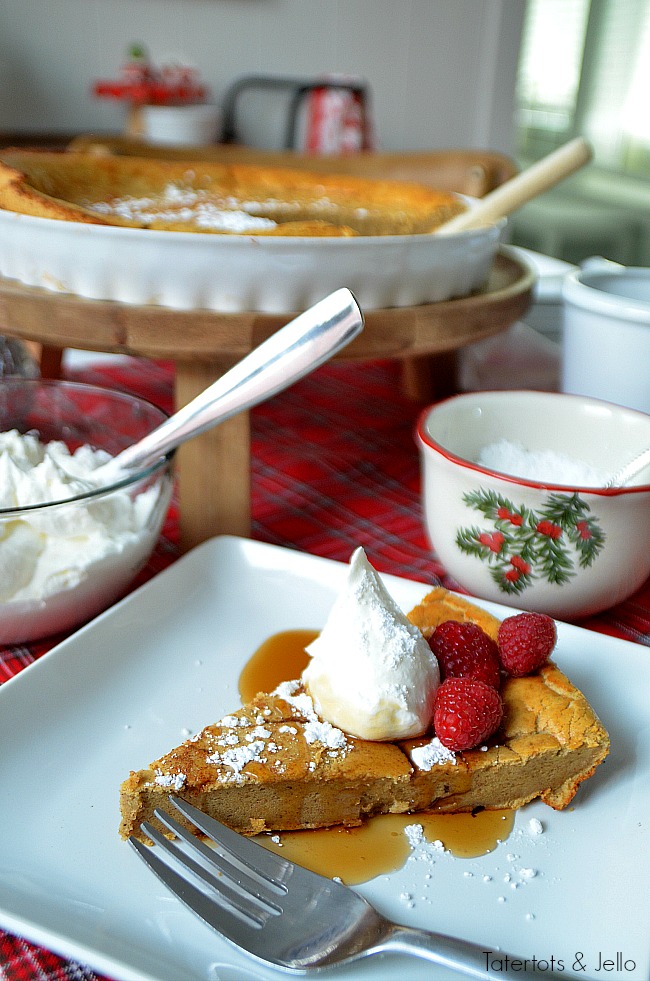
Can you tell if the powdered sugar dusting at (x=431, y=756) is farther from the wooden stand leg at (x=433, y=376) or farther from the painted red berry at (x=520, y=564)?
the wooden stand leg at (x=433, y=376)

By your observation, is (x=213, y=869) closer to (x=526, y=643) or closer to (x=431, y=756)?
(x=431, y=756)

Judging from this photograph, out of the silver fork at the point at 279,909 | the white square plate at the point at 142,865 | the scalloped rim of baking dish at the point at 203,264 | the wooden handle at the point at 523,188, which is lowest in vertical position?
the white square plate at the point at 142,865

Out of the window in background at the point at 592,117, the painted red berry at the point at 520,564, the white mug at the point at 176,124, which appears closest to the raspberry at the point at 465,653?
the painted red berry at the point at 520,564

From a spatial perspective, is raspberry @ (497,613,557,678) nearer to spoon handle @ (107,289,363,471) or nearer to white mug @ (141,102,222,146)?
spoon handle @ (107,289,363,471)

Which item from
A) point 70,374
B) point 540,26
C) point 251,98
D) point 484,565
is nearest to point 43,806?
point 484,565

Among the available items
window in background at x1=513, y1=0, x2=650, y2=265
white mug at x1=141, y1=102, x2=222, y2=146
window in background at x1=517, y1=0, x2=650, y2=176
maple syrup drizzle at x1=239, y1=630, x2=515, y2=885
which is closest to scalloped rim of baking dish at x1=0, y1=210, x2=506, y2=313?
maple syrup drizzle at x1=239, y1=630, x2=515, y2=885

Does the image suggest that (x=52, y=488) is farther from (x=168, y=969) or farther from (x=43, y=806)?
(x=168, y=969)

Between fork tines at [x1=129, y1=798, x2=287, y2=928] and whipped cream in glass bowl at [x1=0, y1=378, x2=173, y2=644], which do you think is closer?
fork tines at [x1=129, y1=798, x2=287, y2=928]
